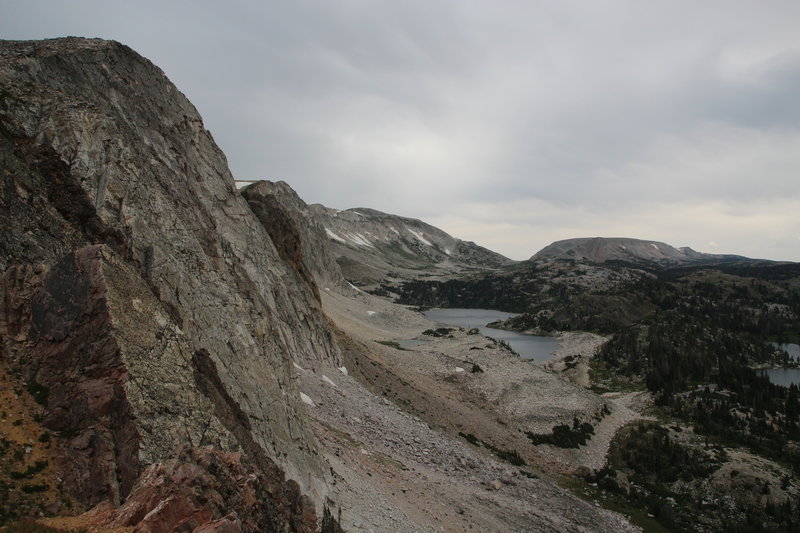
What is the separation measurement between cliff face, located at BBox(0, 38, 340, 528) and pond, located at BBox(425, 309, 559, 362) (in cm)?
6537

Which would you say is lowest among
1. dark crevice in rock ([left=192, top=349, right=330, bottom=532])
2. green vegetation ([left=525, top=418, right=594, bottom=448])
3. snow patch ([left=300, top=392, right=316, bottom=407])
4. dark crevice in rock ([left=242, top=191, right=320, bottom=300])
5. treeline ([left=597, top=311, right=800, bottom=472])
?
green vegetation ([left=525, top=418, right=594, bottom=448])

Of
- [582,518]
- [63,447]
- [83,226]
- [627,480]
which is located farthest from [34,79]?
[627,480]

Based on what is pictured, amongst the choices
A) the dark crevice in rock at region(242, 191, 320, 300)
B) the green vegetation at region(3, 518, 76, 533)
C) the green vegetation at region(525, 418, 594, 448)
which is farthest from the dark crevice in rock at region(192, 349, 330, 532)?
the green vegetation at region(525, 418, 594, 448)

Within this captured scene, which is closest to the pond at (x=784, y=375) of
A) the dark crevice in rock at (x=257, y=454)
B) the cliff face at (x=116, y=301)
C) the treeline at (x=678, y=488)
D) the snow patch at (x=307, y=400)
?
the treeline at (x=678, y=488)

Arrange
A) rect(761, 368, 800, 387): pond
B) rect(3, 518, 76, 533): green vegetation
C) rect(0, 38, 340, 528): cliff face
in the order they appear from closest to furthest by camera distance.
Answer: rect(3, 518, 76, 533): green vegetation → rect(0, 38, 340, 528): cliff face → rect(761, 368, 800, 387): pond

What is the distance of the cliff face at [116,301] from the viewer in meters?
7.92

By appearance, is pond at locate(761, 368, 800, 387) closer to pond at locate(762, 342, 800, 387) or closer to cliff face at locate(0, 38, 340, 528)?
pond at locate(762, 342, 800, 387)

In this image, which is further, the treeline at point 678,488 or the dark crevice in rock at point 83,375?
the treeline at point 678,488

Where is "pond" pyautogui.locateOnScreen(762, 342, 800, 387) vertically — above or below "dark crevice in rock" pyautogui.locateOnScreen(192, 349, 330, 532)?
below

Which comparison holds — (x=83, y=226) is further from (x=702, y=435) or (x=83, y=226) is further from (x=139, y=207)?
(x=702, y=435)

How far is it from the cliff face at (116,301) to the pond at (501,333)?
65370mm

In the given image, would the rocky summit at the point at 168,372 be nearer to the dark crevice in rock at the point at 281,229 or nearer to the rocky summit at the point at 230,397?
the rocky summit at the point at 230,397

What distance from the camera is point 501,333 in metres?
106

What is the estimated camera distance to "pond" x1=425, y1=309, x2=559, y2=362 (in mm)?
82062
